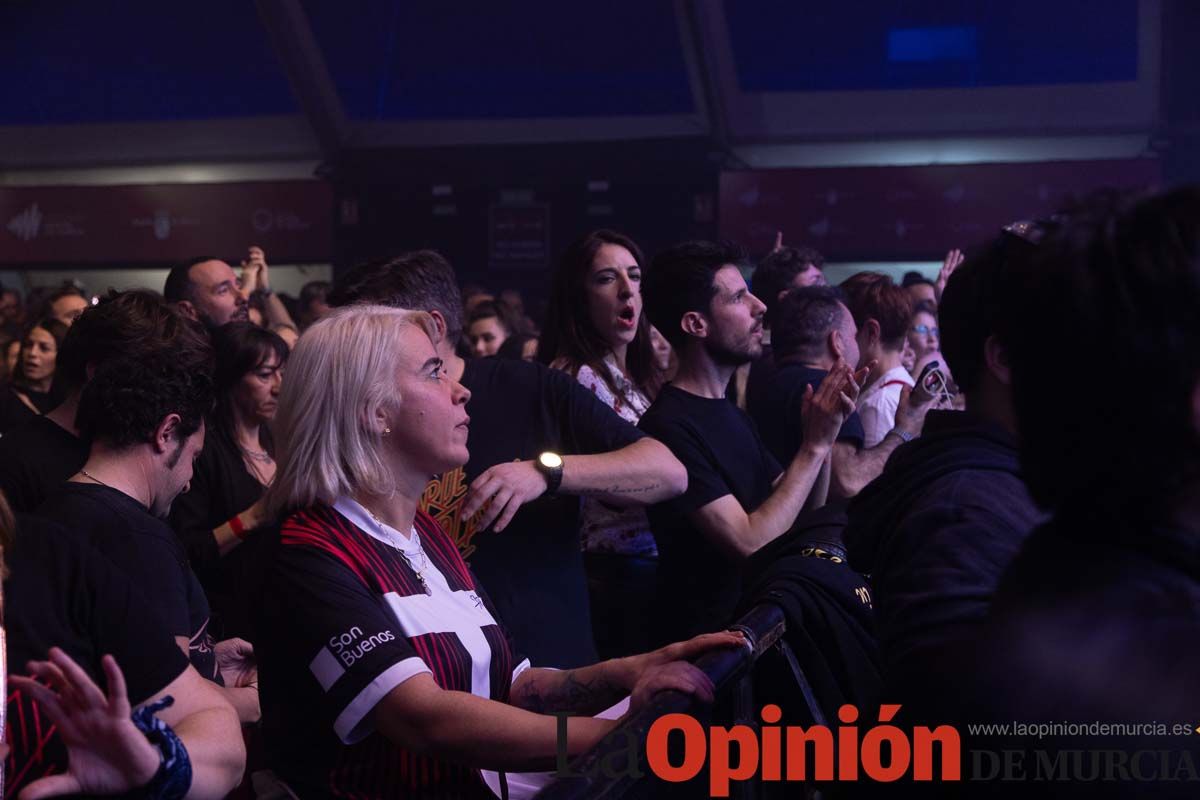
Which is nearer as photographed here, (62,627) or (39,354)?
(62,627)

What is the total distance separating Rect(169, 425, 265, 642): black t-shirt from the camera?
3336 millimetres

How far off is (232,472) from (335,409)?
156 centimetres

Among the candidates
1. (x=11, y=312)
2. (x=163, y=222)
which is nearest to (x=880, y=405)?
(x=11, y=312)

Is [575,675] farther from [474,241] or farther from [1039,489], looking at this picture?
[474,241]

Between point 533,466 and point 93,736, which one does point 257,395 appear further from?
point 93,736

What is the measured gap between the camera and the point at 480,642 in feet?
7.18

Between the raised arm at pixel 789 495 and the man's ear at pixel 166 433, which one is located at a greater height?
the man's ear at pixel 166 433

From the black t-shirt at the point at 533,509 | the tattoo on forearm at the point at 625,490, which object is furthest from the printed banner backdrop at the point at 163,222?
the tattoo on forearm at the point at 625,490

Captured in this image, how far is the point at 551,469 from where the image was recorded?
9.08ft

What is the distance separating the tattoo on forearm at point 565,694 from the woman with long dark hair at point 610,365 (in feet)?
3.51

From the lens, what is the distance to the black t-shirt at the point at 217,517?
10.9ft

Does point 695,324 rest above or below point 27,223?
below

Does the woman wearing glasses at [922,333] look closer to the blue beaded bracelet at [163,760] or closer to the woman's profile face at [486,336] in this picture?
the woman's profile face at [486,336]

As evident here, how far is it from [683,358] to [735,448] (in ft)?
1.07
